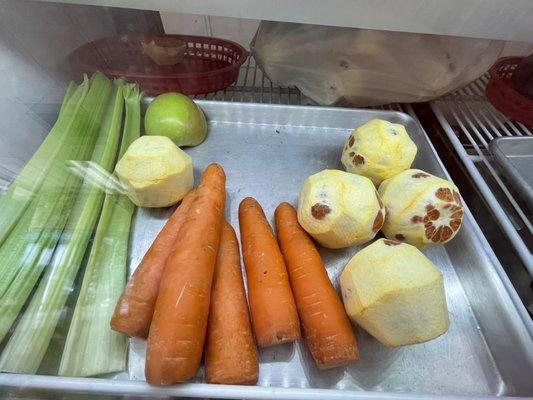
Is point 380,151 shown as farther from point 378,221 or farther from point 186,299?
point 186,299

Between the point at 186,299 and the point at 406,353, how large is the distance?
423 millimetres

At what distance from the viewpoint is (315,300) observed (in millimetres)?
613

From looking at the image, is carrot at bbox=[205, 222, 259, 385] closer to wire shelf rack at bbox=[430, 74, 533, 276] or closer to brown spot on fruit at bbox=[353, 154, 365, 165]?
Answer: brown spot on fruit at bbox=[353, 154, 365, 165]

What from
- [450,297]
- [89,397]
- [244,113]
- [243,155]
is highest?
[244,113]

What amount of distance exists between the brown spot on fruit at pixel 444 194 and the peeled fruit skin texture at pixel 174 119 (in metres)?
0.64

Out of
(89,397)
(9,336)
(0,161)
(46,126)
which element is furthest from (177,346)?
(46,126)

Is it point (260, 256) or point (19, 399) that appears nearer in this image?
point (19, 399)

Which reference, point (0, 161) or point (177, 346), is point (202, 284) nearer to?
point (177, 346)

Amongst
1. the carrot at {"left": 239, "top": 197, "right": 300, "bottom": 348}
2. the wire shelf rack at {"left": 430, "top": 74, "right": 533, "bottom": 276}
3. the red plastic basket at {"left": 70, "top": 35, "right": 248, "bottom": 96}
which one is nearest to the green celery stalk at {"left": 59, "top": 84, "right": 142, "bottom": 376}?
the carrot at {"left": 239, "top": 197, "right": 300, "bottom": 348}

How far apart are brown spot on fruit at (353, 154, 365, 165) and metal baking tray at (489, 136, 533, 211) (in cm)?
34

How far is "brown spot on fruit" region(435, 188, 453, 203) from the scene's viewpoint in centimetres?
65

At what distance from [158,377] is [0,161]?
0.53 metres

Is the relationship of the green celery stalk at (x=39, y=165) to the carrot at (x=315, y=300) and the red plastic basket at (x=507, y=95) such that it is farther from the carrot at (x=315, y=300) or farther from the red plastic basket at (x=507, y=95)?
the red plastic basket at (x=507, y=95)

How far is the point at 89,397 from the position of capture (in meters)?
0.51
